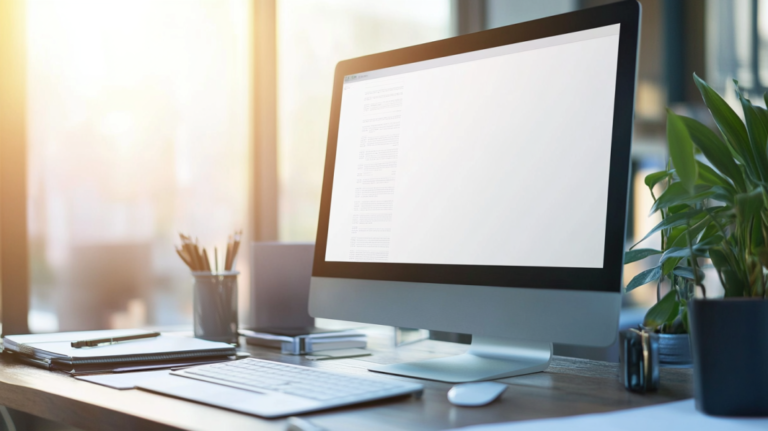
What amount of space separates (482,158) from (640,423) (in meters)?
0.42

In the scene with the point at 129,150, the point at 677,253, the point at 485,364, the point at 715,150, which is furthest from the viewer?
the point at 129,150

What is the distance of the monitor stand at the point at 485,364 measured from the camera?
0.88 meters

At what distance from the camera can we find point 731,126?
79 centimetres

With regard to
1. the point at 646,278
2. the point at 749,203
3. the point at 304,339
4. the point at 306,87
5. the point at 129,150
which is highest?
the point at 306,87

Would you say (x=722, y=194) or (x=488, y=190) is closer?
(x=722, y=194)

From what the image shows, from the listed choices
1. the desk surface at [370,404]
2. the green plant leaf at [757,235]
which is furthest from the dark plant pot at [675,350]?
Result: the green plant leaf at [757,235]

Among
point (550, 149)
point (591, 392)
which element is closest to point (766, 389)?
point (591, 392)

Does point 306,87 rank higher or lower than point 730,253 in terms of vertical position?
higher

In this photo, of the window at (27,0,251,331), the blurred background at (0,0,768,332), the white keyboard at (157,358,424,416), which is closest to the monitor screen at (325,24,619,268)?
the white keyboard at (157,358,424,416)

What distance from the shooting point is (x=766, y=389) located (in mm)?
621

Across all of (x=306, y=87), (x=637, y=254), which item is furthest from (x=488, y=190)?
(x=306, y=87)

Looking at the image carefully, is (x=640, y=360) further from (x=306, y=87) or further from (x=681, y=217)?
(x=306, y=87)

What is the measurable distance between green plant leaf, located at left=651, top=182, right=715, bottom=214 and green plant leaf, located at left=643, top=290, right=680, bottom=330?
0.49 feet

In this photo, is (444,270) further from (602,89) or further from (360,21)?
(360,21)
